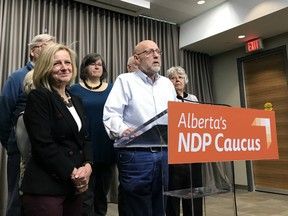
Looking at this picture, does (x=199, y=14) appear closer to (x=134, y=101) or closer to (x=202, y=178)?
(x=134, y=101)

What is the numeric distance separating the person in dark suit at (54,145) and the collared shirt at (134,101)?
21 centimetres

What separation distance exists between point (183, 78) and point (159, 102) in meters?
0.87

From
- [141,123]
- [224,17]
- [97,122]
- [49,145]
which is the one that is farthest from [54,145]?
[224,17]

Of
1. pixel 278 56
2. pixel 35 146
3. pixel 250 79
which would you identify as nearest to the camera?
pixel 35 146

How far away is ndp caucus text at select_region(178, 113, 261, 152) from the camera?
76 cm

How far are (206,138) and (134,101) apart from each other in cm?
57

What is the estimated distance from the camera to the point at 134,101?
1309 millimetres

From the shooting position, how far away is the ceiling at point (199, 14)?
3.30 meters

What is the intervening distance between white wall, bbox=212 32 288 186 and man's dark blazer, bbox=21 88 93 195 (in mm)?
3638

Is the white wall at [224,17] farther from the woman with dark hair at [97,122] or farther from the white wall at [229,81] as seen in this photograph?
the woman with dark hair at [97,122]

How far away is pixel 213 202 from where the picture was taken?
100 centimetres

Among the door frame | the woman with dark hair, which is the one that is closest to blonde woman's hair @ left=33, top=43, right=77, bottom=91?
the woman with dark hair

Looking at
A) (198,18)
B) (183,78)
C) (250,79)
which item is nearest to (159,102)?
(183,78)

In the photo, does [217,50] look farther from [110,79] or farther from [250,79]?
[110,79]
